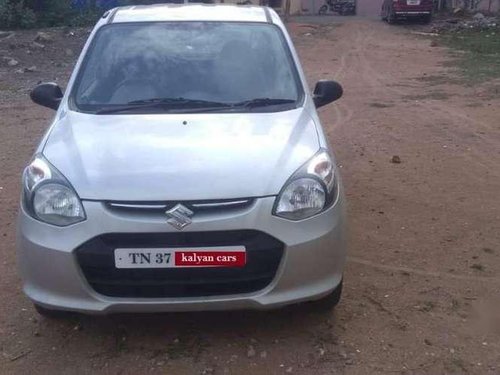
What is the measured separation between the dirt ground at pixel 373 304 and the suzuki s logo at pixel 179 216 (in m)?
0.76

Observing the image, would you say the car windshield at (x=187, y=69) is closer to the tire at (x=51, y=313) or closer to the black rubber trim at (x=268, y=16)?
the black rubber trim at (x=268, y=16)

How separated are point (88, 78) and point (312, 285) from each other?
2138 mm

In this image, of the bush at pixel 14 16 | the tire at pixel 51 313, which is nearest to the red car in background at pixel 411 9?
the bush at pixel 14 16

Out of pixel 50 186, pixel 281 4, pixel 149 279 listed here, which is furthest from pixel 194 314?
pixel 281 4

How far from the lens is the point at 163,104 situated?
4477 millimetres

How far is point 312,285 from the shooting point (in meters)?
3.62

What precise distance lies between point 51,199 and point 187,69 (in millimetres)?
1535

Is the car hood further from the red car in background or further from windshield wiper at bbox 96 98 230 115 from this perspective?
the red car in background

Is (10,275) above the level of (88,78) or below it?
below

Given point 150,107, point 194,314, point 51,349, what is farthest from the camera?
point 150,107

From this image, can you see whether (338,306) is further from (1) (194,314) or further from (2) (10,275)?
(2) (10,275)

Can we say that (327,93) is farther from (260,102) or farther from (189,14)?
(189,14)

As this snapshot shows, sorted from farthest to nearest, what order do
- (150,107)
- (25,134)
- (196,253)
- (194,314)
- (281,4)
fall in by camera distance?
(281,4) → (25,134) → (150,107) → (194,314) → (196,253)

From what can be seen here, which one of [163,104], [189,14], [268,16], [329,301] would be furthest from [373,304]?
[189,14]
